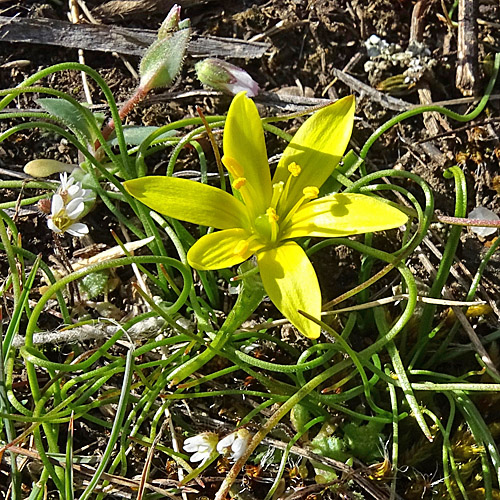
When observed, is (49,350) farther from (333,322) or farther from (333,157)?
(333,157)

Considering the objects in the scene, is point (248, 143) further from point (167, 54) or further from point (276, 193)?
point (167, 54)

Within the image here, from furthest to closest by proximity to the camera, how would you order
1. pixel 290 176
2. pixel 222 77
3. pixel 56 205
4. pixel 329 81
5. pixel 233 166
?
pixel 329 81, pixel 222 77, pixel 56 205, pixel 290 176, pixel 233 166

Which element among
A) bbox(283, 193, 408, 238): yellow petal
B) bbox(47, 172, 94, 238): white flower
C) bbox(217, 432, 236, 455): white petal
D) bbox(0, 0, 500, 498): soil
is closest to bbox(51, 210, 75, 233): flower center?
bbox(47, 172, 94, 238): white flower

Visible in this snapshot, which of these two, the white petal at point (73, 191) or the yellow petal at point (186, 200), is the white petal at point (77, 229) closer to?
the white petal at point (73, 191)

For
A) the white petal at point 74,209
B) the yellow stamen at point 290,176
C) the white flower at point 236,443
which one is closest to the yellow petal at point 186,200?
the yellow stamen at point 290,176

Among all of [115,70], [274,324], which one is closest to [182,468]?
[274,324]

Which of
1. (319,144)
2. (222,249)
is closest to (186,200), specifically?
(222,249)

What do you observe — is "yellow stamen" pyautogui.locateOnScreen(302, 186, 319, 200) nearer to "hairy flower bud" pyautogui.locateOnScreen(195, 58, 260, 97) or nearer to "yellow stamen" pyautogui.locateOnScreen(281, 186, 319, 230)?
"yellow stamen" pyautogui.locateOnScreen(281, 186, 319, 230)
